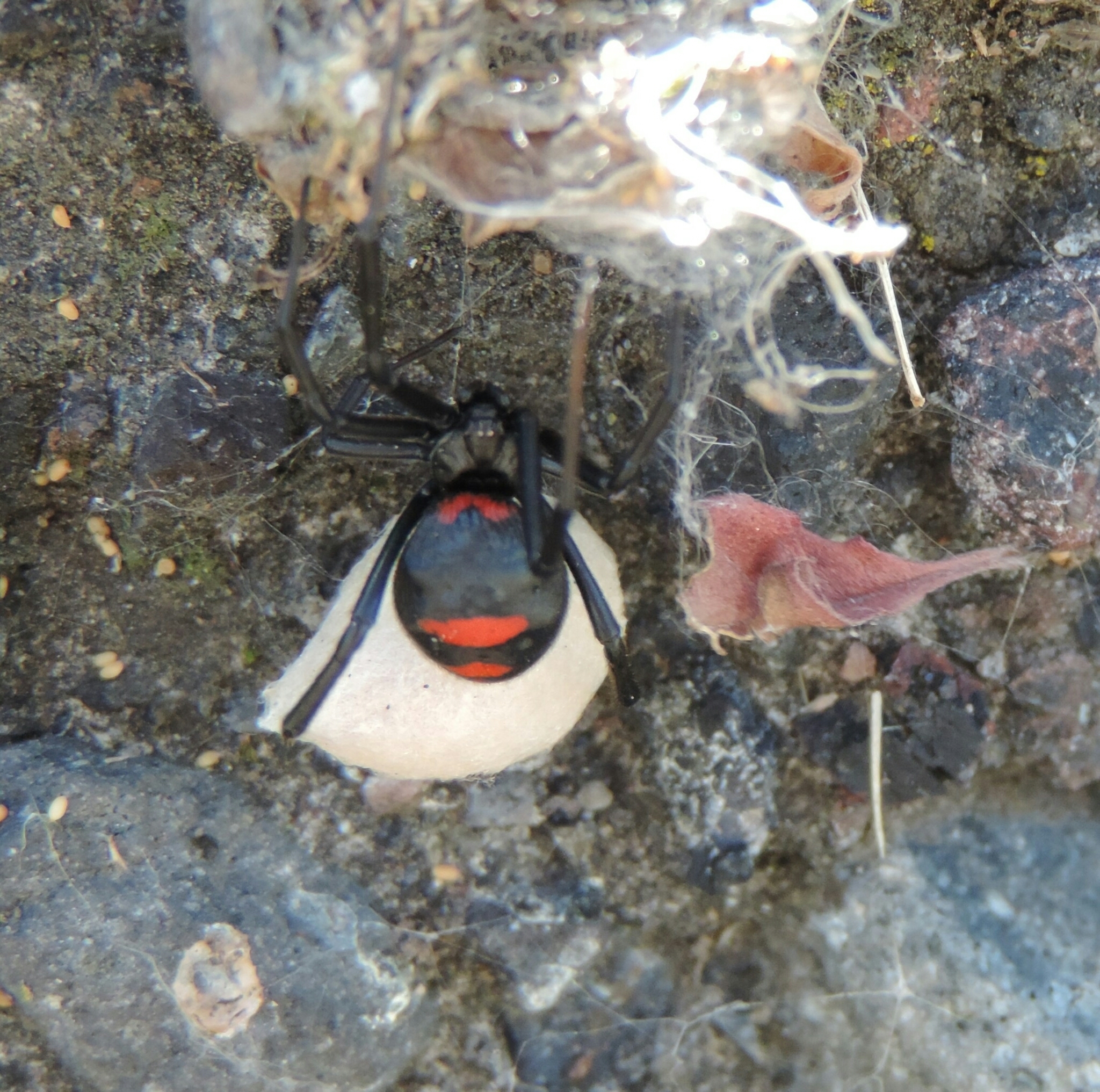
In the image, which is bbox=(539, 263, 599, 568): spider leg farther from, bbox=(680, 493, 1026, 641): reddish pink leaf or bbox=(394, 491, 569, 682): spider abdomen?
bbox=(680, 493, 1026, 641): reddish pink leaf

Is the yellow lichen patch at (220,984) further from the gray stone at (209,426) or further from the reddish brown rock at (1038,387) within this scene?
the reddish brown rock at (1038,387)

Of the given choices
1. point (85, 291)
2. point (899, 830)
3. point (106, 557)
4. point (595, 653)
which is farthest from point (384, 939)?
point (85, 291)

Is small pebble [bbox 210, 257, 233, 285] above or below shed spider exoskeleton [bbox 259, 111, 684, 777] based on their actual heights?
above

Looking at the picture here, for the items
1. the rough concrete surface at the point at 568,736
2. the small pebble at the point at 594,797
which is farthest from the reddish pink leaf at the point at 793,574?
the small pebble at the point at 594,797

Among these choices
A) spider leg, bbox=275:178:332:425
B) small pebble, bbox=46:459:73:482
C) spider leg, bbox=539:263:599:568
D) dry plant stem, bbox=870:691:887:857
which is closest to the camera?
spider leg, bbox=539:263:599:568

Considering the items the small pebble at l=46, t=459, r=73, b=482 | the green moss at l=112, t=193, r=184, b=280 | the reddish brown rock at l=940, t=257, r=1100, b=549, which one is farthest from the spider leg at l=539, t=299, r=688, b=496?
the small pebble at l=46, t=459, r=73, b=482

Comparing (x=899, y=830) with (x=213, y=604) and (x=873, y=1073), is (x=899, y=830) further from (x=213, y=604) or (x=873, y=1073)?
(x=213, y=604)

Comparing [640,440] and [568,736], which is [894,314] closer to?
[640,440]

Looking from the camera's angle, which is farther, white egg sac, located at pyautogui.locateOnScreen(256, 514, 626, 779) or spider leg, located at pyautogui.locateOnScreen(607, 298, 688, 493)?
white egg sac, located at pyautogui.locateOnScreen(256, 514, 626, 779)
